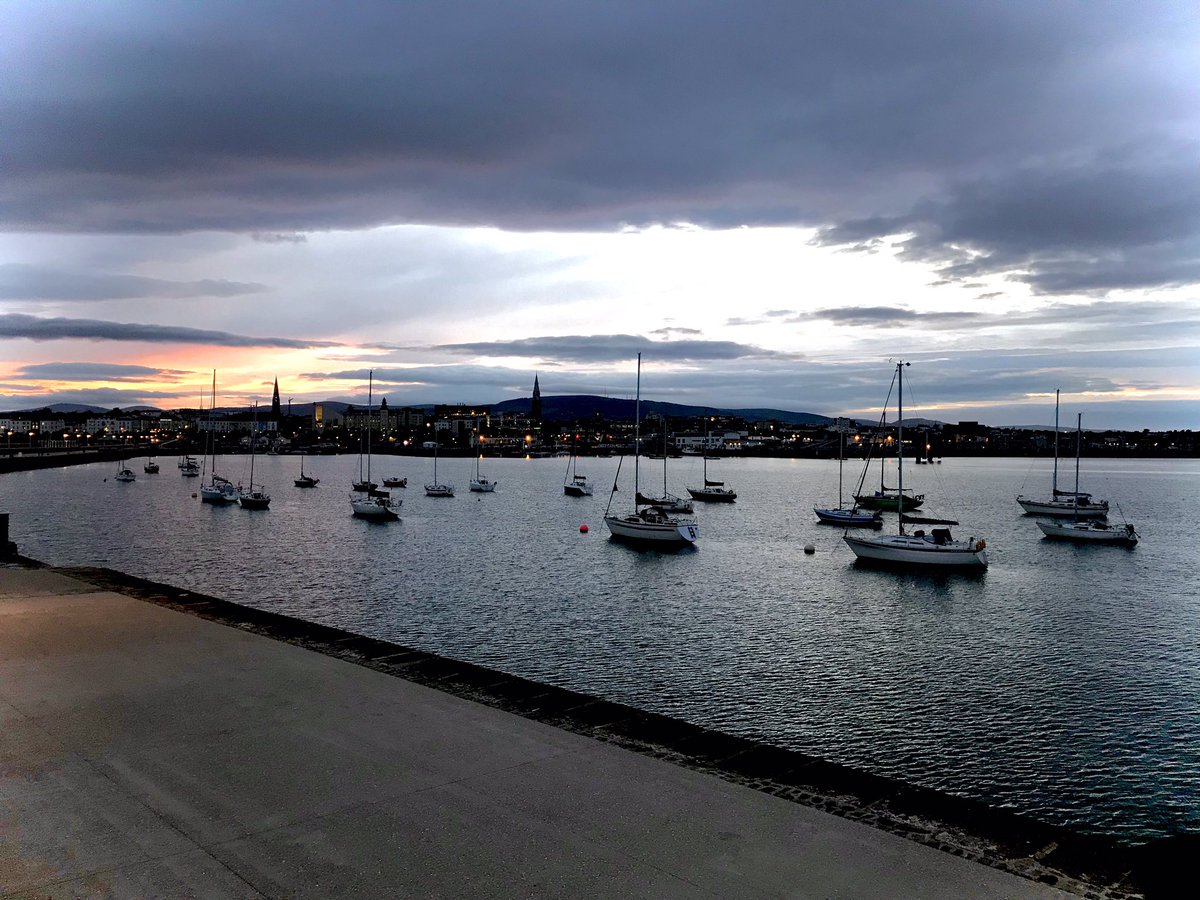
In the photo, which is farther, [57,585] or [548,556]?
[548,556]

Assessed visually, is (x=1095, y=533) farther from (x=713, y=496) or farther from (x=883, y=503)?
(x=713, y=496)

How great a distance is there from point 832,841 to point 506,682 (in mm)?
6898

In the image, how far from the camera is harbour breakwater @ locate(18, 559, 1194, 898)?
7.14 metres

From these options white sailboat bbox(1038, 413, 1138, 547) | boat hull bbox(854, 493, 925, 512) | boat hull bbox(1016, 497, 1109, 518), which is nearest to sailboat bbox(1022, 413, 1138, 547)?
white sailboat bbox(1038, 413, 1138, 547)

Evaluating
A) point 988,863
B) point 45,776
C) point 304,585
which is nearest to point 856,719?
point 988,863

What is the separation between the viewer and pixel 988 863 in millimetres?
7094

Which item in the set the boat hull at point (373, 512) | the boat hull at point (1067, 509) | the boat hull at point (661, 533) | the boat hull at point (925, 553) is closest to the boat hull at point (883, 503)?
the boat hull at point (1067, 509)

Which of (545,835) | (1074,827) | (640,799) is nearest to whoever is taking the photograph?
(545,835)

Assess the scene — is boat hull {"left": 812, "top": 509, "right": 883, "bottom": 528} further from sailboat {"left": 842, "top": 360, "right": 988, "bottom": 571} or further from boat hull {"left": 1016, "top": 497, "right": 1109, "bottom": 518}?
sailboat {"left": 842, "top": 360, "right": 988, "bottom": 571}

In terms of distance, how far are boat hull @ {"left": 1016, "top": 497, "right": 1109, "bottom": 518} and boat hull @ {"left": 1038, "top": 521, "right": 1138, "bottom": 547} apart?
5.32 meters

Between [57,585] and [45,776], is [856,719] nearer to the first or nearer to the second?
[45,776]

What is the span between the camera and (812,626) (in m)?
27.0

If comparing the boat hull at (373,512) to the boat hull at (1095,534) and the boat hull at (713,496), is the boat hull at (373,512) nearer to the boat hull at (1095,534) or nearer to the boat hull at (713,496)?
the boat hull at (713,496)

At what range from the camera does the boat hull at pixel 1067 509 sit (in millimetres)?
61772
